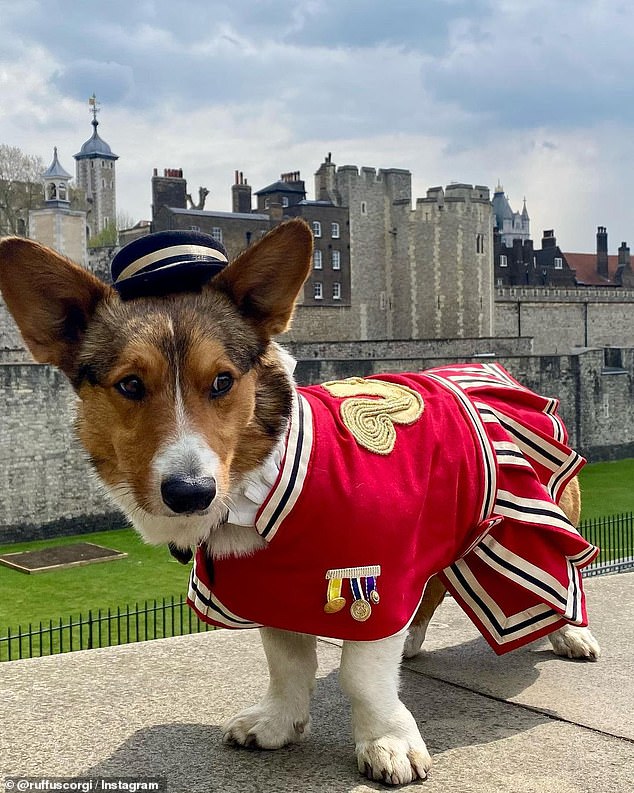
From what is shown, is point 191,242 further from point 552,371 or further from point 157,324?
point 552,371

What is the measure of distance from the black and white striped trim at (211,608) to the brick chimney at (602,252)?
6525cm

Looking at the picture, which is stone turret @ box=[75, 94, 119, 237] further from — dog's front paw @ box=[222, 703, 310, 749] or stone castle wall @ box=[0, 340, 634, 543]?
dog's front paw @ box=[222, 703, 310, 749]

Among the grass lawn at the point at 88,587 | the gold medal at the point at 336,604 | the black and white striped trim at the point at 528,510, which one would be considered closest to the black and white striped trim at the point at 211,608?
the gold medal at the point at 336,604

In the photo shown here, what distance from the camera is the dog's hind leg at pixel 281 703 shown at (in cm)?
281

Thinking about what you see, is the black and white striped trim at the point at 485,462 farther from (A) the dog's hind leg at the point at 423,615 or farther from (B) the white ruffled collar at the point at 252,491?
(B) the white ruffled collar at the point at 252,491

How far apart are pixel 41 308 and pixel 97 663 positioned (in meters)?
1.72

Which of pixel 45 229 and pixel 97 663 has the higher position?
pixel 45 229

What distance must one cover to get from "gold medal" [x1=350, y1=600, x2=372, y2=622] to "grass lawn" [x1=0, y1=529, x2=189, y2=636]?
11765 mm

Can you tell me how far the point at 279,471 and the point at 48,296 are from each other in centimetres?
69

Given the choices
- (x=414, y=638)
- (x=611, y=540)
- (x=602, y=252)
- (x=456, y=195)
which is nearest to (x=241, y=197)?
(x=456, y=195)

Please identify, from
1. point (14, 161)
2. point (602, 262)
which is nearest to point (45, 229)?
point (14, 161)

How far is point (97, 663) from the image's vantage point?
144 inches

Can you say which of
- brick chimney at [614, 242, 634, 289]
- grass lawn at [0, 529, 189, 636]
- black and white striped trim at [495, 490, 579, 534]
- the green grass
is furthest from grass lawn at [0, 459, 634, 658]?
brick chimney at [614, 242, 634, 289]

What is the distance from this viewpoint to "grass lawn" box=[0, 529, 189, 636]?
1541cm
